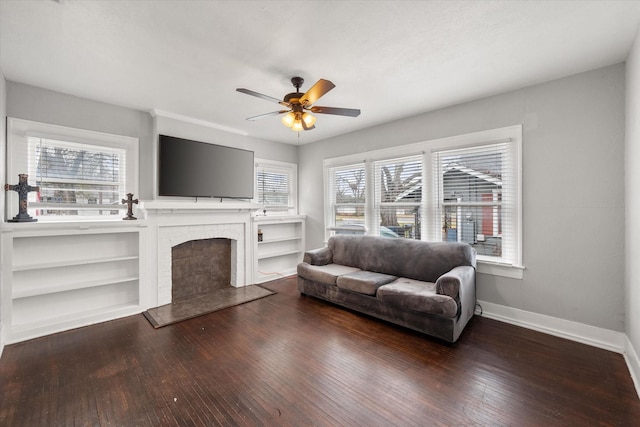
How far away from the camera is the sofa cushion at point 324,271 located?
3.81m

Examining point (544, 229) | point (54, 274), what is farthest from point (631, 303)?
point (54, 274)

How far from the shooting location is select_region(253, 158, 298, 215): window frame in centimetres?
527

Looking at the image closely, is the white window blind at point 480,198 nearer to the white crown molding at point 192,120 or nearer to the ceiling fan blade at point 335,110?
the ceiling fan blade at point 335,110

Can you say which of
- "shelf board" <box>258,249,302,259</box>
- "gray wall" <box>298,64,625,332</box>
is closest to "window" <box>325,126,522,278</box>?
"gray wall" <box>298,64,625,332</box>

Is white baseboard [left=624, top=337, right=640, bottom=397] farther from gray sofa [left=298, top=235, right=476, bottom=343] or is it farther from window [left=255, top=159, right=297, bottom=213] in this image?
window [left=255, top=159, right=297, bottom=213]

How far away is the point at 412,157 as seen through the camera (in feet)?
13.7

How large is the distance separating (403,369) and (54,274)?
12.9ft

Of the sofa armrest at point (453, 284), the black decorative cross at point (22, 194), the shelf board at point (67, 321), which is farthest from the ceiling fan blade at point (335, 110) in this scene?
the shelf board at point (67, 321)

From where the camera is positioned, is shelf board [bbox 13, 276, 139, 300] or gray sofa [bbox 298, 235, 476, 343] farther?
shelf board [bbox 13, 276, 139, 300]

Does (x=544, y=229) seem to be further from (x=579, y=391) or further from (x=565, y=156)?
(x=579, y=391)

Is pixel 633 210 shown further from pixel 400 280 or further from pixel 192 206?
pixel 192 206

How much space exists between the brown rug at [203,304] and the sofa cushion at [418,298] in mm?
1986

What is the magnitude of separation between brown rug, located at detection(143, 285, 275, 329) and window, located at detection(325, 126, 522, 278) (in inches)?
78.0

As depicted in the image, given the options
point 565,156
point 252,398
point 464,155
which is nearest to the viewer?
point 252,398
